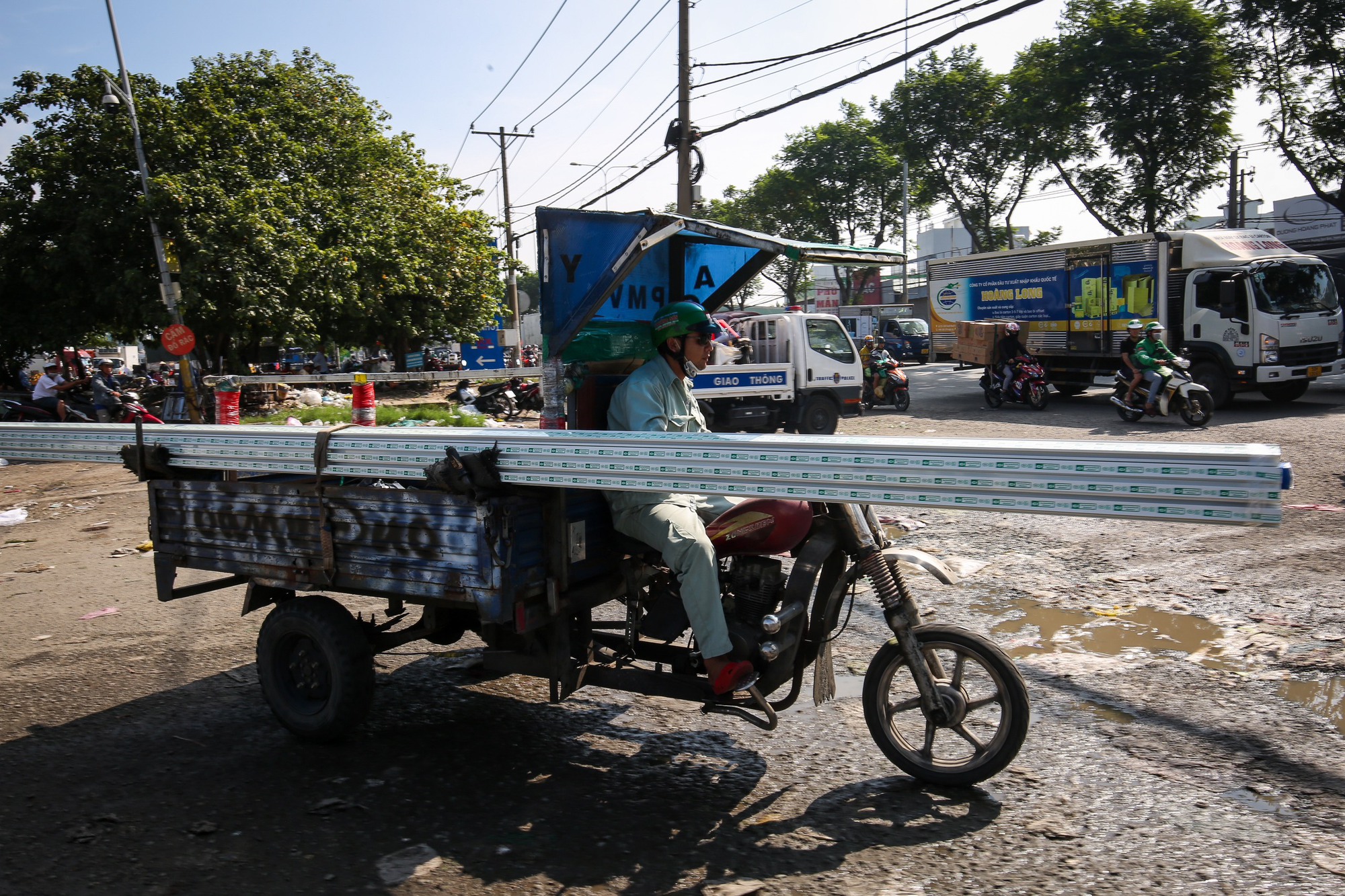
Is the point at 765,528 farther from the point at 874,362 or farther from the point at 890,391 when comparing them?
the point at 874,362

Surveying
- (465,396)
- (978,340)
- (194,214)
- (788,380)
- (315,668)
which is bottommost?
(315,668)

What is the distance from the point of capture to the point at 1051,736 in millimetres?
3902

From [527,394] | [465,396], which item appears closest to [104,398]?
[465,396]

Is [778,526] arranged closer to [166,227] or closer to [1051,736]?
[1051,736]

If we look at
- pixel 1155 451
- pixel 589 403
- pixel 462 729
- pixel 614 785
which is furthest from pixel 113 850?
pixel 1155 451

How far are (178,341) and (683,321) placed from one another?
1368cm

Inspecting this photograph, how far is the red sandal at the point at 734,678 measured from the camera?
3.47 metres

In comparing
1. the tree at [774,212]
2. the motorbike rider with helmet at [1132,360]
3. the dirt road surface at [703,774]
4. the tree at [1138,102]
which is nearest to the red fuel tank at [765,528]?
the dirt road surface at [703,774]

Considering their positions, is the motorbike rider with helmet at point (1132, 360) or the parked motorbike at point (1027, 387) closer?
the motorbike rider with helmet at point (1132, 360)

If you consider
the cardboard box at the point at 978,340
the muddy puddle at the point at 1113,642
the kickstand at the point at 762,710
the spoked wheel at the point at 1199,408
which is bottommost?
the muddy puddle at the point at 1113,642

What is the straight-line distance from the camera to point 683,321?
3912 millimetres

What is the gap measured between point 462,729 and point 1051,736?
2690 mm

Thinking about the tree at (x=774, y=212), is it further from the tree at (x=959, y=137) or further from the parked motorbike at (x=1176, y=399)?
the parked motorbike at (x=1176, y=399)

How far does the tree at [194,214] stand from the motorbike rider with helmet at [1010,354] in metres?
15.3
